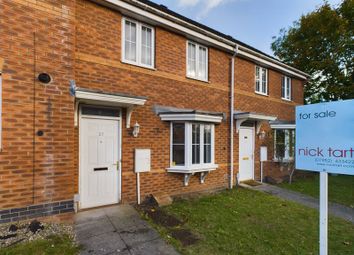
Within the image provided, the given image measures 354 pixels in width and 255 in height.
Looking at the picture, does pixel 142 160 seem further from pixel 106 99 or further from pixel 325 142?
pixel 325 142

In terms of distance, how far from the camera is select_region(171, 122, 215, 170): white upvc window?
7.00m

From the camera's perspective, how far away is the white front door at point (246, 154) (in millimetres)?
9383

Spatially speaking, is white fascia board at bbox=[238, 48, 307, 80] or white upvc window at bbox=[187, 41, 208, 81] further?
white fascia board at bbox=[238, 48, 307, 80]

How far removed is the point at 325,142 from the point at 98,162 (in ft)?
16.5

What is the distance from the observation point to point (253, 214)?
5.81 meters

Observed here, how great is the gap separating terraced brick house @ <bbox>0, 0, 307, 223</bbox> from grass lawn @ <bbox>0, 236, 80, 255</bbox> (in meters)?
0.72

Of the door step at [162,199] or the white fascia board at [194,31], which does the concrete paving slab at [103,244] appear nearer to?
the door step at [162,199]

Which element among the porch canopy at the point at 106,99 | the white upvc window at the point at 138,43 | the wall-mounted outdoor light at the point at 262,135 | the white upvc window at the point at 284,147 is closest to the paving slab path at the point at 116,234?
the porch canopy at the point at 106,99

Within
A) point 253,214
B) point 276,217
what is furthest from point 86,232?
point 276,217

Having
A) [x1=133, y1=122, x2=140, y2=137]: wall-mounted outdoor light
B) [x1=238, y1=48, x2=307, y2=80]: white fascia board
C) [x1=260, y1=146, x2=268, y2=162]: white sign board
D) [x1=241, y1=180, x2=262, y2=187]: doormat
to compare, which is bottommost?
[x1=241, y1=180, x2=262, y2=187]: doormat

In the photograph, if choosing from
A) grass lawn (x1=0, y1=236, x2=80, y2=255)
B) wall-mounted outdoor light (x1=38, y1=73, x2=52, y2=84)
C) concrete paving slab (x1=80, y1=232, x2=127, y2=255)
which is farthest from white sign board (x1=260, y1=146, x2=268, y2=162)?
wall-mounted outdoor light (x1=38, y1=73, x2=52, y2=84)

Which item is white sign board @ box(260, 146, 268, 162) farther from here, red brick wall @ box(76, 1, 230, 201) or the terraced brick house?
red brick wall @ box(76, 1, 230, 201)

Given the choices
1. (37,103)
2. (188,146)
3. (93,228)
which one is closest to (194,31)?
(188,146)

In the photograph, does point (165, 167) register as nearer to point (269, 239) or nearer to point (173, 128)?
point (173, 128)
